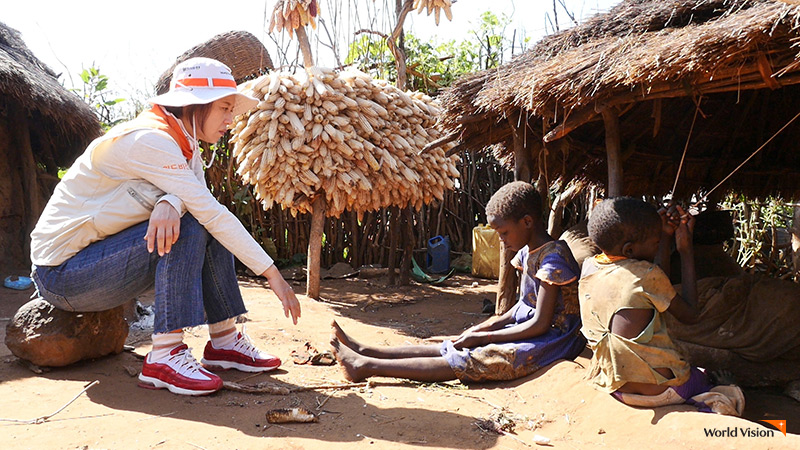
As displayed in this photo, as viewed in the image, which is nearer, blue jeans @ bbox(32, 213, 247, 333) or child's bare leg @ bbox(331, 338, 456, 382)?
blue jeans @ bbox(32, 213, 247, 333)

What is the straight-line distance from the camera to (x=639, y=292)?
2.39 metres

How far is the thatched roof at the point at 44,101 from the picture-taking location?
6.34 metres

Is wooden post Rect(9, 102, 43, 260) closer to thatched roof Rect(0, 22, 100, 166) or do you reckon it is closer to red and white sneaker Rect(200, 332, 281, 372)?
thatched roof Rect(0, 22, 100, 166)

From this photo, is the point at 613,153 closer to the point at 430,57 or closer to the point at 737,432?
the point at 737,432

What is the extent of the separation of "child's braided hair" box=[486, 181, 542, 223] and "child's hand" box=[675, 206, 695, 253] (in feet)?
2.37

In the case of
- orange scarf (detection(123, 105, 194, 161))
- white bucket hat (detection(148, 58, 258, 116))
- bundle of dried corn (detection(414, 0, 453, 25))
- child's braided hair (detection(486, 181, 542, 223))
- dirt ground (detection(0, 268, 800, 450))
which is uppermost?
bundle of dried corn (detection(414, 0, 453, 25))

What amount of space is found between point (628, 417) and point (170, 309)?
2.01 meters

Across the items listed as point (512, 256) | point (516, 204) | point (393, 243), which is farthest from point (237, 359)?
point (393, 243)

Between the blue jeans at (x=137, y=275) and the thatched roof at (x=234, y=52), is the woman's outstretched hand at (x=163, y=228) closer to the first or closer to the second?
the blue jeans at (x=137, y=275)

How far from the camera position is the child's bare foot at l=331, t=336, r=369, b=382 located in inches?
117

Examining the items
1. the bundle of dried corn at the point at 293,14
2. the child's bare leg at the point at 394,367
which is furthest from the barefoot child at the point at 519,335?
the bundle of dried corn at the point at 293,14

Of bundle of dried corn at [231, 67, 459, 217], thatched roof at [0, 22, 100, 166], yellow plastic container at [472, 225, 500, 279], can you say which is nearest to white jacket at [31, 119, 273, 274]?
bundle of dried corn at [231, 67, 459, 217]

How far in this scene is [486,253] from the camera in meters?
7.43

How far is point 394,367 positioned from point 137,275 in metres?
1.33
